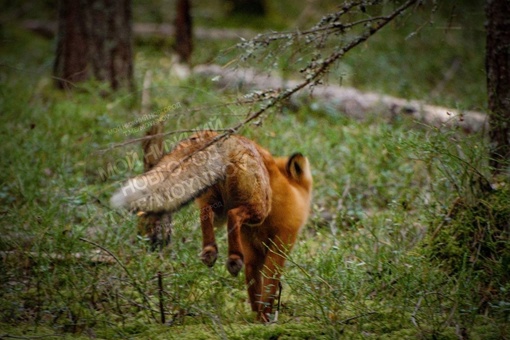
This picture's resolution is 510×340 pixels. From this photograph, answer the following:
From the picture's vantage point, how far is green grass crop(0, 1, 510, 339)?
13.3ft

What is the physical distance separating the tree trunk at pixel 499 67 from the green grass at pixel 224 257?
341 millimetres

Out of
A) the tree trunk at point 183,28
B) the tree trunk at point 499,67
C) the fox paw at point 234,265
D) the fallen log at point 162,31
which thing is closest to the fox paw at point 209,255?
the fox paw at point 234,265

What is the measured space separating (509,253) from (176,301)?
93.5 inches

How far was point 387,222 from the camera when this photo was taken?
579 cm

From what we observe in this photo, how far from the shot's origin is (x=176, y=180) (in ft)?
13.6

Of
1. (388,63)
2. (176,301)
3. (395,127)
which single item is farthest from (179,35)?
(176,301)

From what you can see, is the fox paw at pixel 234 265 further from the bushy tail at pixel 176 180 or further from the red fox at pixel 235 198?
the bushy tail at pixel 176 180

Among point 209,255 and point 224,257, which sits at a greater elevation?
point 209,255

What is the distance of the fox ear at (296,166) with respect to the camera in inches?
201

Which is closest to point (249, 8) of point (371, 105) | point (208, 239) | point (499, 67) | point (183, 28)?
point (183, 28)

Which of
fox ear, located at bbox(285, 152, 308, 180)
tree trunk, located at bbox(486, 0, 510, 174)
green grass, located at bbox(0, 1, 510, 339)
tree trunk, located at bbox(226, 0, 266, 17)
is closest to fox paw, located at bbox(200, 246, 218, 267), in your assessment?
green grass, located at bbox(0, 1, 510, 339)

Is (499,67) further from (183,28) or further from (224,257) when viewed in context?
(183,28)

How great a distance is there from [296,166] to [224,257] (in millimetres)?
992

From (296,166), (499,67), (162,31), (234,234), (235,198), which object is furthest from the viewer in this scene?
(162,31)
